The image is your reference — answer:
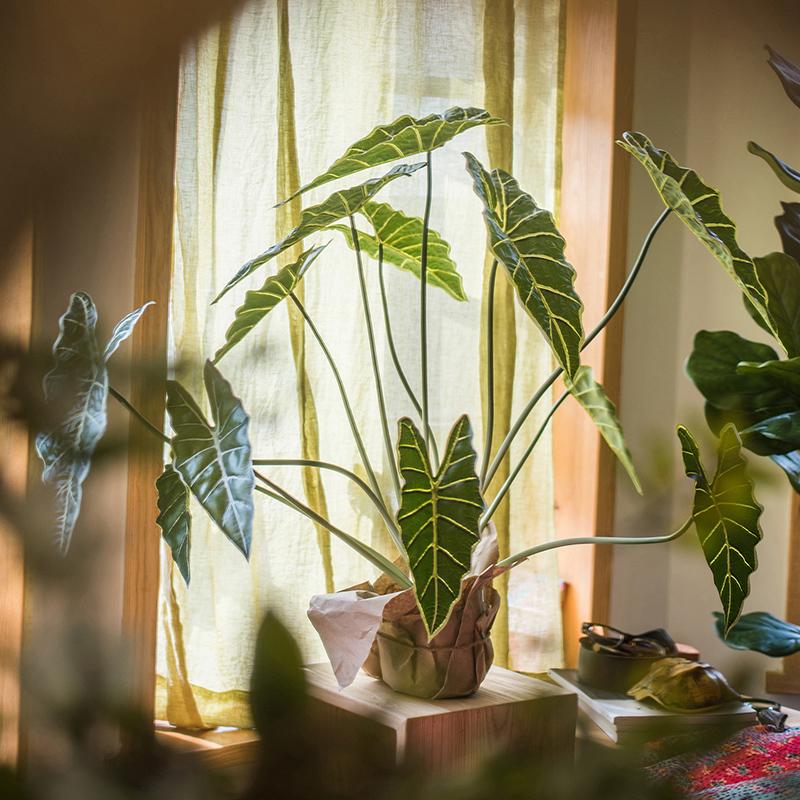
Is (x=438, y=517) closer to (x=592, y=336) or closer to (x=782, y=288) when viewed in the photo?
(x=592, y=336)

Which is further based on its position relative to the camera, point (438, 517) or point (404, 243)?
point (404, 243)

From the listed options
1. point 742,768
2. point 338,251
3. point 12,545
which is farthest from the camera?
point 338,251

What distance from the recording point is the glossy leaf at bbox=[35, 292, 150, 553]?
204 millimetres

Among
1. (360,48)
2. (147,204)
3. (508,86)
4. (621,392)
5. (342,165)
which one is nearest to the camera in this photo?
(342,165)

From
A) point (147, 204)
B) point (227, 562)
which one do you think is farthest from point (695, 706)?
point (147, 204)

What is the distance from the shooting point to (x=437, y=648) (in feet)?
3.82

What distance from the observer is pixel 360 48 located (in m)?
1.87

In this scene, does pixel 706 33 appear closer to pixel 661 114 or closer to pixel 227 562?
pixel 661 114

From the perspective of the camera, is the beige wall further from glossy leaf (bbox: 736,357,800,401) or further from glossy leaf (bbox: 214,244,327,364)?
glossy leaf (bbox: 214,244,327,364)

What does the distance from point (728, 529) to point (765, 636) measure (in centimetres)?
30

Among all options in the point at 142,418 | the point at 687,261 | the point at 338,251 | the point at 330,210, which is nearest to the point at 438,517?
the point at 330,210

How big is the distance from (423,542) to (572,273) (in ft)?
1.17

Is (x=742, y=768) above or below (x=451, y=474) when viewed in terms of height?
below

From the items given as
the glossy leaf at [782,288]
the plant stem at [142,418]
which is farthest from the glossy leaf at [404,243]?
the plant stem at [142,418]
